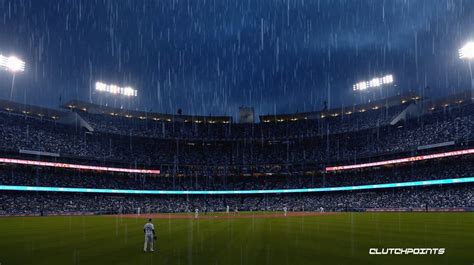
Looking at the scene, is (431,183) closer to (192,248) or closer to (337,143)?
(337,143)

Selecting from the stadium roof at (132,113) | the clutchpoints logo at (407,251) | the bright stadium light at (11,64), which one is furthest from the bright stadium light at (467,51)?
the bright stadium light at (11,64)

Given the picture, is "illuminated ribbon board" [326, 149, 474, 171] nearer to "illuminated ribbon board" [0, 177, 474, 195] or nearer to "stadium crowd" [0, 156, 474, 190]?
"stadium crowd" [0, 156, 474, 190]

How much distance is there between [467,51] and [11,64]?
69.2 meters

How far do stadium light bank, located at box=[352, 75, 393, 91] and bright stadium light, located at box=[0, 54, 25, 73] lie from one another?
63509 mm

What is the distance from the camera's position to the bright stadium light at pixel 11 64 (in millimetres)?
54537

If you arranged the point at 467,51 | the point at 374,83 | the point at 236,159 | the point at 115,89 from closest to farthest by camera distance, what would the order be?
the point at 467,51
the point at 374,83
the point at 115,89
the point at 236,159

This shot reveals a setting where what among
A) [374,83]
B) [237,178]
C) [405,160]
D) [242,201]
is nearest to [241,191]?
[242,201]

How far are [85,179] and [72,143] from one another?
889cm

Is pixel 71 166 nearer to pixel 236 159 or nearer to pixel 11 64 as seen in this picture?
pixel 11 64

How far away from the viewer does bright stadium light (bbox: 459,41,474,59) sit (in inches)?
2067

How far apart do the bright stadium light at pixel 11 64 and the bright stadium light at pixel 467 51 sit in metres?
68.1

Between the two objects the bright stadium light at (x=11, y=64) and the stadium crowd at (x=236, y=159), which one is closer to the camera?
the bright stadium light at (x=11, y=64)

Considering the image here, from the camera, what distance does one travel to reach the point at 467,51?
175 ft

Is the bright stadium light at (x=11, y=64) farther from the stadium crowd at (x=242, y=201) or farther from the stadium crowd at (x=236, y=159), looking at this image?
the stadium crowd at (x=242, y=201)
